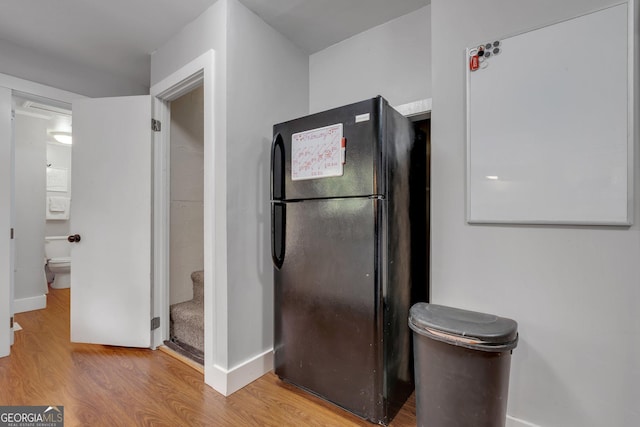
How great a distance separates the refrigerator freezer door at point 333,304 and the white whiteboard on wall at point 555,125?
603 millimetres

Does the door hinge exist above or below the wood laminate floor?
above

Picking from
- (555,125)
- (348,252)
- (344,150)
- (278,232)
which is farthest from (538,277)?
(278,232)

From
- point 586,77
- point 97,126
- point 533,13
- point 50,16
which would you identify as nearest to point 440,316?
point 586,77

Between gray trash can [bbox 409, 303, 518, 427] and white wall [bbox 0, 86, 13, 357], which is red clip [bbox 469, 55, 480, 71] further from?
white wall [bbox 0, 86, 13, 357]

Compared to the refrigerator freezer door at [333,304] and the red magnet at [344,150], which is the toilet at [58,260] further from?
the red magnet at [344,150]

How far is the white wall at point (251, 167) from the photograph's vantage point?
1.84m

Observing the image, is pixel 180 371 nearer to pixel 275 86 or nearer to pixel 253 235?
pixel 253 235

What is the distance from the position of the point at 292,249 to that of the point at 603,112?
1.63m

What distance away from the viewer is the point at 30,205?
3488 millimetres

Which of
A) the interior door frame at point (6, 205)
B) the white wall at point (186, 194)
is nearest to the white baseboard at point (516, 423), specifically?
the white wall at point (186, 194)

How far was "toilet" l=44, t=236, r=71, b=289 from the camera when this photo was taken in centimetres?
403

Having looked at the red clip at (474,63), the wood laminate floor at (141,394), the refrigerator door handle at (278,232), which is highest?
the red clip at (474,63)

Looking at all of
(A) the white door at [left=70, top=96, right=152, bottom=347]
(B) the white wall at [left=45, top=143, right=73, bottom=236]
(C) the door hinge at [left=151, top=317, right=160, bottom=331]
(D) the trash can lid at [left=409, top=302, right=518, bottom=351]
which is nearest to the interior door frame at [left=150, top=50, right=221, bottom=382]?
(A) the white door at [left=70, top=96, right=152, bottom=347]

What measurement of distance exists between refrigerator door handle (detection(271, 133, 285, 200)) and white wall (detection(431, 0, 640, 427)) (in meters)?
0.94
